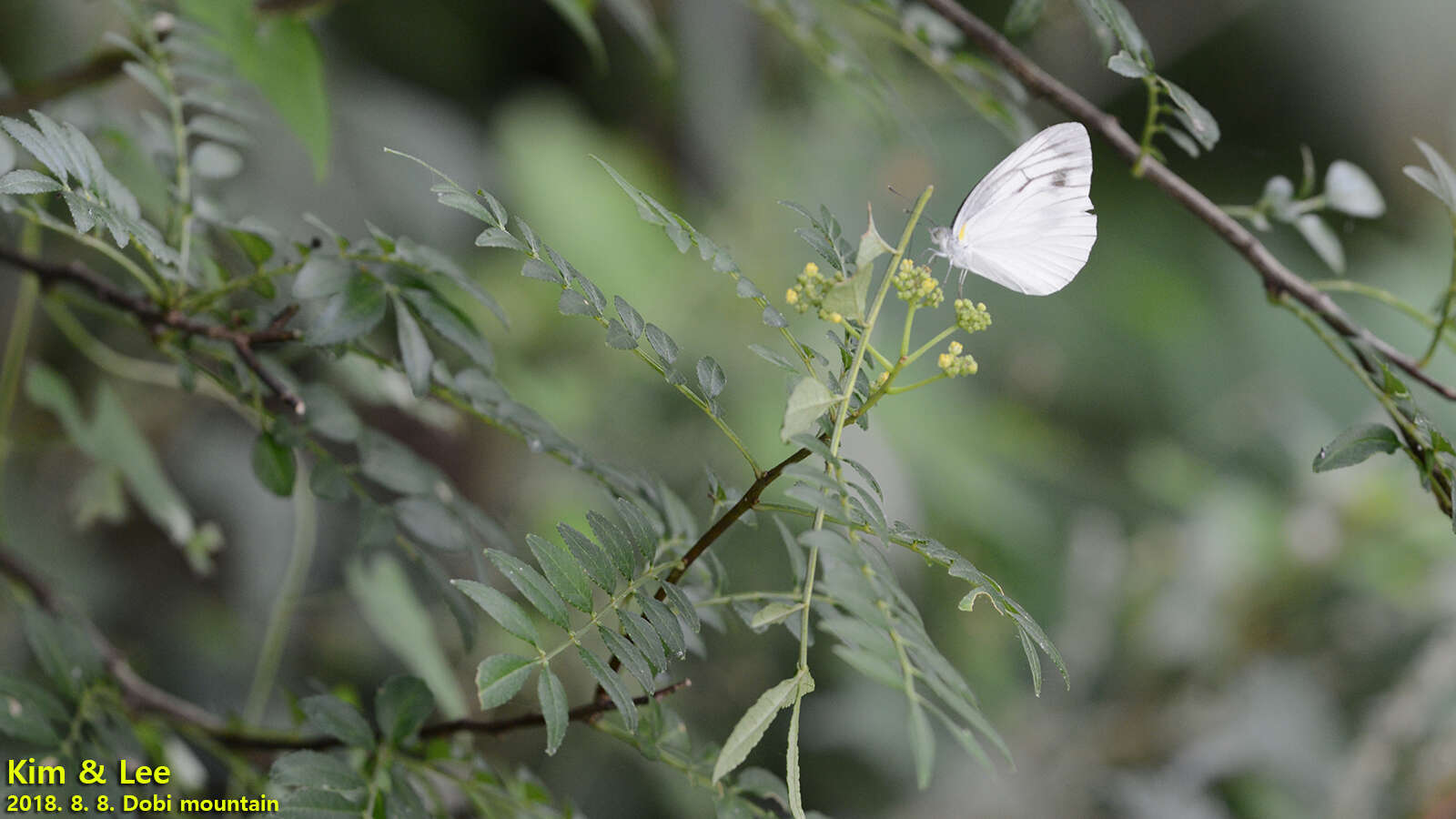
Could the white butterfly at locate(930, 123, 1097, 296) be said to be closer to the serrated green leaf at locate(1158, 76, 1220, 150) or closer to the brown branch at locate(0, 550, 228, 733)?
the serrated green leaf at locate(1158, 76, 1220, 150)

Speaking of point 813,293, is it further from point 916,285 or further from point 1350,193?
point 1350,193

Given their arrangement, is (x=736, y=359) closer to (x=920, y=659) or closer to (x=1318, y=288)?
(x=1318, y=288)

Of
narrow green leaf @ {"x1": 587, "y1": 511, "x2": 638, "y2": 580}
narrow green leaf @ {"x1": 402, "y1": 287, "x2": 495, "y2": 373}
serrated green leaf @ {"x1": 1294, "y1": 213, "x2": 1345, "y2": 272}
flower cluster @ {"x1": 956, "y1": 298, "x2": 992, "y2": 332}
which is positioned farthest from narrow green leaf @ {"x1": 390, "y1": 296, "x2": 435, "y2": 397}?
serrated green leaf @ {"x1": 1294, "y1": 213, "x2": 1345, "y2": 272}

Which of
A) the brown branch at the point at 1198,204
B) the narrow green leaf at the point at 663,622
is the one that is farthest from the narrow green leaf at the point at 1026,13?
the narrow green leaf at the point at 663,622

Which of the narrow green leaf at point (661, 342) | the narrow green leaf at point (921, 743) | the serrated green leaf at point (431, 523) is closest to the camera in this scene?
the narrow green leaf at point (921, 743)

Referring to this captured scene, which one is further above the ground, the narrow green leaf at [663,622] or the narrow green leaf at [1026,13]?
the narrow green leaf at [1026,13]

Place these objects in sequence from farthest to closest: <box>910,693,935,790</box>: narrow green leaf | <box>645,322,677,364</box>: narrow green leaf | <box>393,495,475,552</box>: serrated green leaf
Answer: <box>393,495,475,552</box>: serrated green leaf < <box>645,322,677,364</box>: narrow green leaf < <box>910,693,935,790</box>: narrow green leaf

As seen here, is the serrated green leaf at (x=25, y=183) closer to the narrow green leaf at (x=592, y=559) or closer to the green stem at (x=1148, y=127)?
the narrow green leaf at (x=592, y=559)

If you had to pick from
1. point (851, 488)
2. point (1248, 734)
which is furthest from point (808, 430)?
point (1248, 734)
